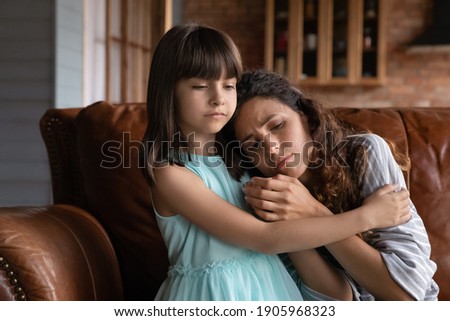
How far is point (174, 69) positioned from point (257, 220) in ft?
1.21

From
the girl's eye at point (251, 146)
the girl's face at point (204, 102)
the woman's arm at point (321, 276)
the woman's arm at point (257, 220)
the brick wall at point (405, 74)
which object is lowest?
the woman's arm at point (321, 276)

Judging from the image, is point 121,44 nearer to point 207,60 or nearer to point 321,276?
point 207,60

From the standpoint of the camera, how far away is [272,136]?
1277 millimetres

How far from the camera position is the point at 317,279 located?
1252mm

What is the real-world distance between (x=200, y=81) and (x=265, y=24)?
5.13 meters

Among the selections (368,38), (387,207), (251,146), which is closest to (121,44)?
(368,38)

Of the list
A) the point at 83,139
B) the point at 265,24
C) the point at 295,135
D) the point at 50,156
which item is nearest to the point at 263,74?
the point at 295,135

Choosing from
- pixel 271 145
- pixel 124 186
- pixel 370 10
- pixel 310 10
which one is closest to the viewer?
pixel 271 145

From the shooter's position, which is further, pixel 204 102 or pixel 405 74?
pixel 405 74

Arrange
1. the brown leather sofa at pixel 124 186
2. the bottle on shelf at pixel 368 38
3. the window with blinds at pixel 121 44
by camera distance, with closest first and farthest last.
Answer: the brown leather sofa at pixel 124 186 → the window with blinds at pixel 121 44 → the bottle on shelf at pixel 368 38

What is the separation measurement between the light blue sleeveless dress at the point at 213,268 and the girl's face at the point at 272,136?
0.38ft

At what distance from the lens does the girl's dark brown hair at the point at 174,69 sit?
1175mm

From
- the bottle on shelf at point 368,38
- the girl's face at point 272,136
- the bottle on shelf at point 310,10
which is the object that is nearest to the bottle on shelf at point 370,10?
the bottle on shelf at point 368,38

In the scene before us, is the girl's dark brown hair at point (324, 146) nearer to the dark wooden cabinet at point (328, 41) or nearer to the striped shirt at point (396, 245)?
the striped shirt at point (396, 245)
